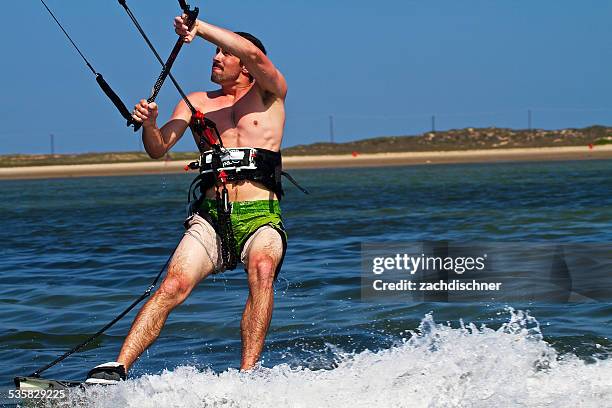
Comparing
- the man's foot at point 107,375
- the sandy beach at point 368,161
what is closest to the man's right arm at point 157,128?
the man's foot at point 107,375

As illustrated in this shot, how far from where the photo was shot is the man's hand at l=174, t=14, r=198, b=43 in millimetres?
6715

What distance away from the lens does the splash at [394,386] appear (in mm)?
6305

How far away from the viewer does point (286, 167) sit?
62.2 metres

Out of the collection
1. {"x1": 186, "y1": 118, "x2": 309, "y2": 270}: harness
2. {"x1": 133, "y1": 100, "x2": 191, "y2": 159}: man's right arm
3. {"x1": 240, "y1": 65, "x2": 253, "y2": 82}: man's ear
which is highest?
{"x1": 240, "y1": 65, "x2": 253, "y2": 82}: man's ear

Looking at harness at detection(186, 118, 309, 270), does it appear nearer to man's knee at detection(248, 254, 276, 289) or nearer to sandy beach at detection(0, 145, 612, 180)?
man's knee at detection(248, 254, 276, 289)

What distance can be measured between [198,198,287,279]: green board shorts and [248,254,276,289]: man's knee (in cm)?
13

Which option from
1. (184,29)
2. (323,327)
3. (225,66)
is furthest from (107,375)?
(323,327)

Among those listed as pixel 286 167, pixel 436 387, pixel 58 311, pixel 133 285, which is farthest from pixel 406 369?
pixel 286 167

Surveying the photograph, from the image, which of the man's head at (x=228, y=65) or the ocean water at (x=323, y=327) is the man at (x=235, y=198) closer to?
the man's head at (x=228, y=65)

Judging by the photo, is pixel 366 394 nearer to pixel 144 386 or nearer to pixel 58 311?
pixel 144 386

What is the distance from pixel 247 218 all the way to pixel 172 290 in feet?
2.41

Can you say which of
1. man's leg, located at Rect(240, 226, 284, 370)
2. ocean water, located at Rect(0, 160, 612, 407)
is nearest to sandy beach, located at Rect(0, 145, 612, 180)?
ocean water, located at Rect(0, 160, 612, 407)

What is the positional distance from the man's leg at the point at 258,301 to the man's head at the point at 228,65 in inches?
46.5

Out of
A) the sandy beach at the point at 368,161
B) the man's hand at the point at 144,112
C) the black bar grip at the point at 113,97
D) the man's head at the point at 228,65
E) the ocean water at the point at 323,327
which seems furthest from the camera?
the sandy beach at the point at 368,161
